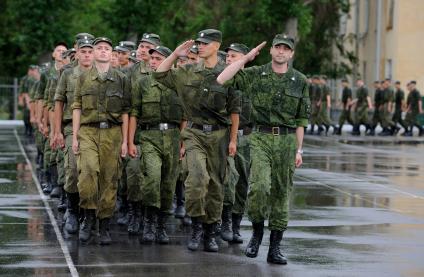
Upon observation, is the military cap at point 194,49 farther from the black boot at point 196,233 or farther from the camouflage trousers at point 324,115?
the camouflage trousers at point 324,115

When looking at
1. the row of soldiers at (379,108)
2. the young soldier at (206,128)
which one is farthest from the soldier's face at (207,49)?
the row of soldiers at (379,108)

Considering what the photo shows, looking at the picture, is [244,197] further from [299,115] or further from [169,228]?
[299,115]

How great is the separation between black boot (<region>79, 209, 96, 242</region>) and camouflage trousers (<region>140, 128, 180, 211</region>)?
0.57m

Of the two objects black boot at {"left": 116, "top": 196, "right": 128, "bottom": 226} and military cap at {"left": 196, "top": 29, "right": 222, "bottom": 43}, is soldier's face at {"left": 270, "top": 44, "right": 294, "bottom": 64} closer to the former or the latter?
military cap at {"left": 196, "top": 29, "right": 222, "bottom": 43}

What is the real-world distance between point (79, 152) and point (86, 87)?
2.29 ft

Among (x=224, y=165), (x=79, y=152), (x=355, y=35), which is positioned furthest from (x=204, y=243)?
(x=355, y=35)

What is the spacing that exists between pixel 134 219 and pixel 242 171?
1.33 metres

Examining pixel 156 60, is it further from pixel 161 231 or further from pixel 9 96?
pixel 9 96

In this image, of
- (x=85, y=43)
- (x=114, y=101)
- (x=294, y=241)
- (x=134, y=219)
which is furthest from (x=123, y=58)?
(x=294, y=241)

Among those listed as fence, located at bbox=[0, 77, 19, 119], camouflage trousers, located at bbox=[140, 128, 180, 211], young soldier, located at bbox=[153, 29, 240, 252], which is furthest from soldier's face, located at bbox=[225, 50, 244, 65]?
fence, located at bbox=[0, 77, 19, 119]

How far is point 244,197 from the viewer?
1361cm

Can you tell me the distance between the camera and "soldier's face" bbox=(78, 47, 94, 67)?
13.3 metres

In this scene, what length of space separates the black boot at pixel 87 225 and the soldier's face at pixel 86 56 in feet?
5.43

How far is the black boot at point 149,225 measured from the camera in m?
12.7
